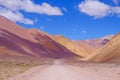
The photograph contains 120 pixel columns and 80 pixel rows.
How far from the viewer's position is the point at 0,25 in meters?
199

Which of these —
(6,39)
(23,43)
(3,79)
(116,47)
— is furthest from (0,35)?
(3,79)

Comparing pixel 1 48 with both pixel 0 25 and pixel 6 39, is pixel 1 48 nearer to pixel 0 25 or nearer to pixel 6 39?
pixel 6 39

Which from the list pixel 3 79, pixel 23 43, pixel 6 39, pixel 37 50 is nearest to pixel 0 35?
pixel 6 39

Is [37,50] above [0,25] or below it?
below

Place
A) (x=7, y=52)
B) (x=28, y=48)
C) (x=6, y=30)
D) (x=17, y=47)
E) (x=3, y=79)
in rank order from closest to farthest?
(x=3, y=79) < (x=7, y=52) < (x=17, y=47) < (x=28, y=48) < (x=6, y=30)

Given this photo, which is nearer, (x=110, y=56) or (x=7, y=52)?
(x=110, y=56)

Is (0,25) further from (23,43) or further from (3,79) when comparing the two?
(3,79)

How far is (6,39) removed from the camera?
575 feet

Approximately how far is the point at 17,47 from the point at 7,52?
2448 cm

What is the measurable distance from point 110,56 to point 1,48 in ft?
185

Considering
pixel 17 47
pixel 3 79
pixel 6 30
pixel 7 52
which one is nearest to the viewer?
pixel 3 79

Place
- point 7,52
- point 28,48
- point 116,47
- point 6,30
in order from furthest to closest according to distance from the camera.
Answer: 1. point 6,30
2. point 28,48
3. point 7,52
4. point 116,47

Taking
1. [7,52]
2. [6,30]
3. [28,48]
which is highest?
[6,30]

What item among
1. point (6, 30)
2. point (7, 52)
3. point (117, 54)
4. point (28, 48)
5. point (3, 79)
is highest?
point (6, 30)
